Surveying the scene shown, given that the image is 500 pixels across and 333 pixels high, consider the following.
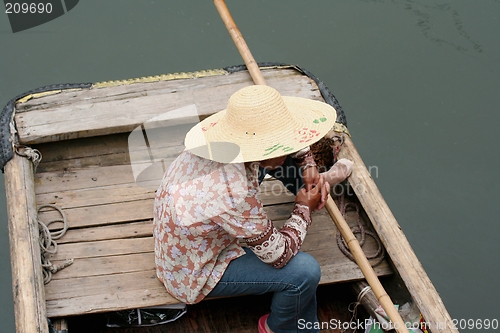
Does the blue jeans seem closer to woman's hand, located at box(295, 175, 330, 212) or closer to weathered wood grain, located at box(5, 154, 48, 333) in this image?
woman's hand, located at box(295, 175, 330, 212)

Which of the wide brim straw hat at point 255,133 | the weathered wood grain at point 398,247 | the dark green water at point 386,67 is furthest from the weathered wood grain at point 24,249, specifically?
the weathered wood grain at point 398,247

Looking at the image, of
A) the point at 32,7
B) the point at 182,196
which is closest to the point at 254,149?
the point at 182,196

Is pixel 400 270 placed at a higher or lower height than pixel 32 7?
lower

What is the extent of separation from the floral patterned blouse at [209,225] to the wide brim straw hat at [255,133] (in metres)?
0.05

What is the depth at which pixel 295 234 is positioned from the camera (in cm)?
207

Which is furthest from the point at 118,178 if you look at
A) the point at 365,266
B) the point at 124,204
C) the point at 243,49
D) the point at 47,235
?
the point at 365,266

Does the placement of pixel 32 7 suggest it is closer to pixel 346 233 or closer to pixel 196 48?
pixel 196 48

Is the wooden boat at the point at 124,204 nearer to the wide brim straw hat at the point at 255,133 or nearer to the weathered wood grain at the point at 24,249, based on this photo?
the weathered wood grain at the point at 24,249

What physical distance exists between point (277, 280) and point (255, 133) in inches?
20.7

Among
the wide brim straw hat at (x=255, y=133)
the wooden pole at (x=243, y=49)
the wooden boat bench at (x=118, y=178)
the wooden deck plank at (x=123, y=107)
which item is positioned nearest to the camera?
the wide brim straw hat at (x=255, y=133)

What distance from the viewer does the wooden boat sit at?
90.9 inches

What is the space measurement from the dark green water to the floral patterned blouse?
1.66m

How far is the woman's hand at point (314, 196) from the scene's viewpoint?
2.15 metres

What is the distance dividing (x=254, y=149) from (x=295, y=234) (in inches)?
14.6
